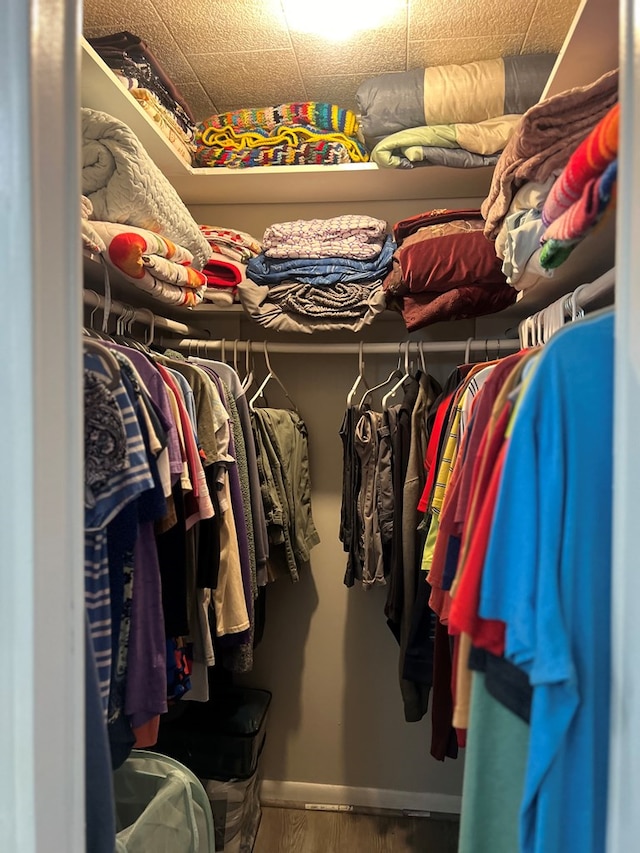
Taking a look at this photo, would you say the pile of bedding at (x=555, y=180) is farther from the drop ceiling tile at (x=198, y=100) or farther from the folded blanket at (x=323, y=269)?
the drop ceiling tile at (x=198, y=100)

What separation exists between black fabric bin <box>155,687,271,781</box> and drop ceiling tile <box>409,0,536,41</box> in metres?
2.12

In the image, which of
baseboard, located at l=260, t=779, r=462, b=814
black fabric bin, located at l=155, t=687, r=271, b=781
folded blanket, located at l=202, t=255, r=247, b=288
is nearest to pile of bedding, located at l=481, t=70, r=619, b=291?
folded blanket, located at l=202, t=255, r=247, b=288

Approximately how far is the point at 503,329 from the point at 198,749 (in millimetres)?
1683

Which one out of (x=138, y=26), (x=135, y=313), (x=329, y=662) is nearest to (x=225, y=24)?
(x=138, y=26)

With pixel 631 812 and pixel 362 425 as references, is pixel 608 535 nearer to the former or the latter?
pixel 631 812

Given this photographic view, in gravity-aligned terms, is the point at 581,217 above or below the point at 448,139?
below

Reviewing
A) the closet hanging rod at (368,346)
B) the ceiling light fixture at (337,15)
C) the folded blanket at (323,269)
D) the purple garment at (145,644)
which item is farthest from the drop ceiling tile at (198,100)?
the purple garment at (145,644)

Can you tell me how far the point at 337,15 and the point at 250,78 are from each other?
0.40 m

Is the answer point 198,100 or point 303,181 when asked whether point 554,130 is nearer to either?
point 303,181

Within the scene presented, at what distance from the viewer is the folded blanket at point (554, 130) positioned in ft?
3.12

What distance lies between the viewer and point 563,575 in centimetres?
71

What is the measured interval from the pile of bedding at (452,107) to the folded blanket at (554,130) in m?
0.60

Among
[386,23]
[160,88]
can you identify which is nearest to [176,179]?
[160,88]

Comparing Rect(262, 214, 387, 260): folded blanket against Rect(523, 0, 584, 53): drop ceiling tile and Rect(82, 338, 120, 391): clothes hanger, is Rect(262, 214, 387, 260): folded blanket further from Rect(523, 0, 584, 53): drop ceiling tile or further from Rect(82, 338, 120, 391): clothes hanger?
Rect(82, 338, 120, 391): clothes hanger
